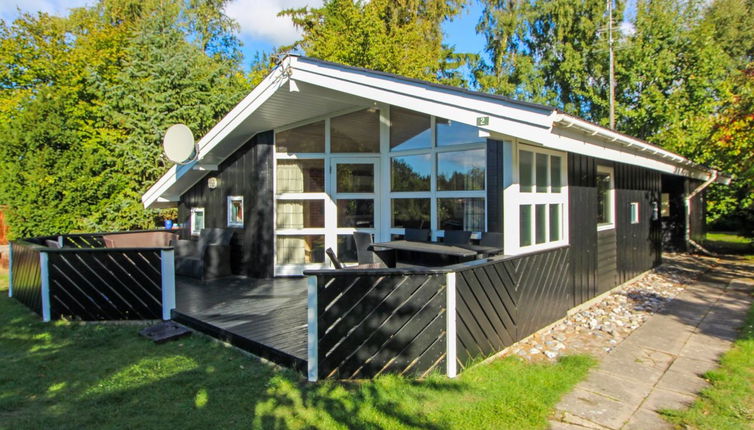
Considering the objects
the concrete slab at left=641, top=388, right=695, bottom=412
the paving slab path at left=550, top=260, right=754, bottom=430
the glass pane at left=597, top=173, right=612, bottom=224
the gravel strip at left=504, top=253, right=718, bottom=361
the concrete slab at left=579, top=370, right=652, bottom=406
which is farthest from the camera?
the glass pane at left=597, top=173, right=612, bottom=224

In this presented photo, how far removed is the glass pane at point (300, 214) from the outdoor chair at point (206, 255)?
3.49 feet

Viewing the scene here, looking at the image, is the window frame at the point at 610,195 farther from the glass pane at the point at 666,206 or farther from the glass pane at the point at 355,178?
the glass pane at the point at 666,206

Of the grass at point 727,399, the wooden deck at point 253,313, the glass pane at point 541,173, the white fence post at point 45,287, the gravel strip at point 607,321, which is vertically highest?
the glass pane at point 541,173

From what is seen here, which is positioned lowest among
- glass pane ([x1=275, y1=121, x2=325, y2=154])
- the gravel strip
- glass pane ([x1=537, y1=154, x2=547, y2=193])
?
the gravel strip

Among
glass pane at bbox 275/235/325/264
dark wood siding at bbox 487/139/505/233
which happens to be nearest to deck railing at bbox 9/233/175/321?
glass pane at bbox 275/235/325/264

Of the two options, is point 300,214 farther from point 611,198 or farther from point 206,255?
point 611,198

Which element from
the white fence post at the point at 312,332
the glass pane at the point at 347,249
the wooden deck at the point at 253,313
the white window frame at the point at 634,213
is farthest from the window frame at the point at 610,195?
the white fence post at the point at 312,332

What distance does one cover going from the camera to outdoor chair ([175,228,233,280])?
720 cm

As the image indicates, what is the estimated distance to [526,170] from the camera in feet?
15.8

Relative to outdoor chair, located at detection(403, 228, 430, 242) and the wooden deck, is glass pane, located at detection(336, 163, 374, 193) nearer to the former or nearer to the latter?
outdoor chair, located at detection(403, 228, 430, 242)

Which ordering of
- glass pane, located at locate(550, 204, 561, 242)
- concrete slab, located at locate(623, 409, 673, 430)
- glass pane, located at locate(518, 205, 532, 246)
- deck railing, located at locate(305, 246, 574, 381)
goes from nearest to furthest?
1. concrete slab, located at locate(623, 409, 673, 430)
2. deck railing, located at locate(305, 246, 574, 381)
3. glass pane, located at locate(518, 205, 532, 246)
4. glass pane, located at locate(550, 204, 561, 242)

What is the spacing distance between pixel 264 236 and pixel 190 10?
15.5 metres

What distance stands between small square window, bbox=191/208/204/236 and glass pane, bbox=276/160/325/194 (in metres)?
2.13

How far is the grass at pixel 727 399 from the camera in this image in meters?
2.75
